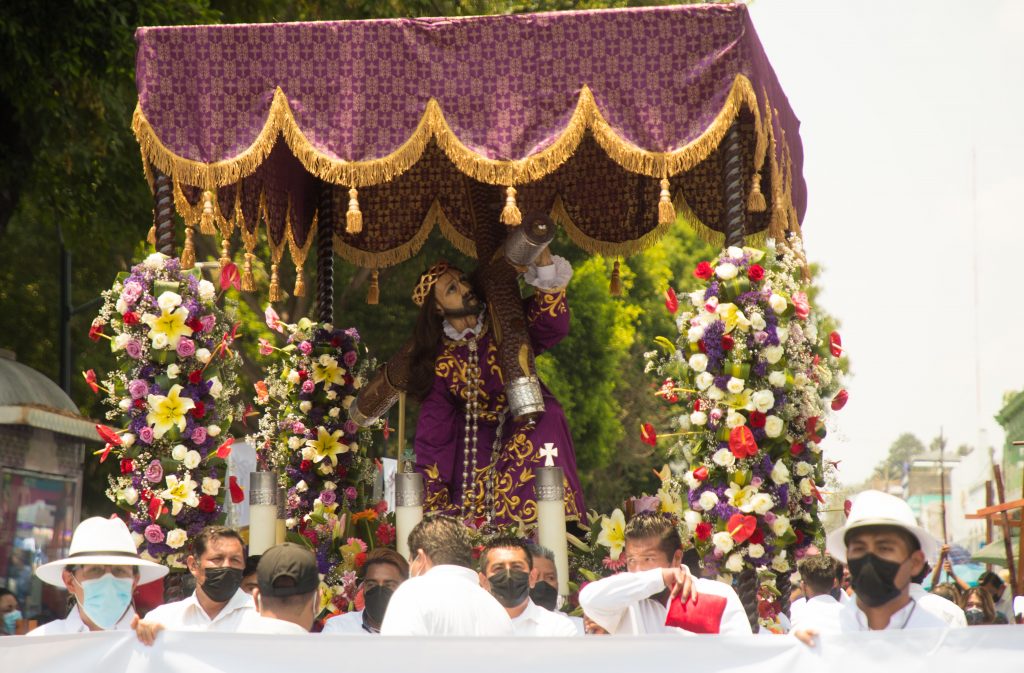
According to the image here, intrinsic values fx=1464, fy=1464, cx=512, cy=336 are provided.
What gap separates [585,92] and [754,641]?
4.21 metres

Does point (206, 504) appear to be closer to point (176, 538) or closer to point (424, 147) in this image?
point (176, 538)

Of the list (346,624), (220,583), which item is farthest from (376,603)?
(220,583)

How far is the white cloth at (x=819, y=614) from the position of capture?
5.98 m

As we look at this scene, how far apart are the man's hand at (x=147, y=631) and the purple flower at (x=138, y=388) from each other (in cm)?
336

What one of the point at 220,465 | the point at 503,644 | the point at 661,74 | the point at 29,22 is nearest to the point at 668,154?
the point at 661,74

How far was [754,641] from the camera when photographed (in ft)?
18.5

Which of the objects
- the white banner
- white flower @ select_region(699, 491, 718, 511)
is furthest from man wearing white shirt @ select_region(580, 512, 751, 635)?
white flower @ select_region(699, 491, 718, 511)

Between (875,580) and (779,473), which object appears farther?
(779,473)

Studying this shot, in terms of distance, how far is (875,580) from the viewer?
233 inches

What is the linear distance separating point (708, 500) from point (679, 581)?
245 cm

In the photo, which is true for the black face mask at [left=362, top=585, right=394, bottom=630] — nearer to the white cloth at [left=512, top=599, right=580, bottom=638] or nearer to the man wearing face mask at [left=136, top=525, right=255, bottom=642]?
the man wearing face mask at [left=136, top=525, right=255, bottom=642]

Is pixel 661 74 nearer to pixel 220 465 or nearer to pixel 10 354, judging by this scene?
pixel 220 465

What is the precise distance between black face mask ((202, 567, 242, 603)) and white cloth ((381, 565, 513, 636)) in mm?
1630

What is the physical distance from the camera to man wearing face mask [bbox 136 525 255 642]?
7281 mm
